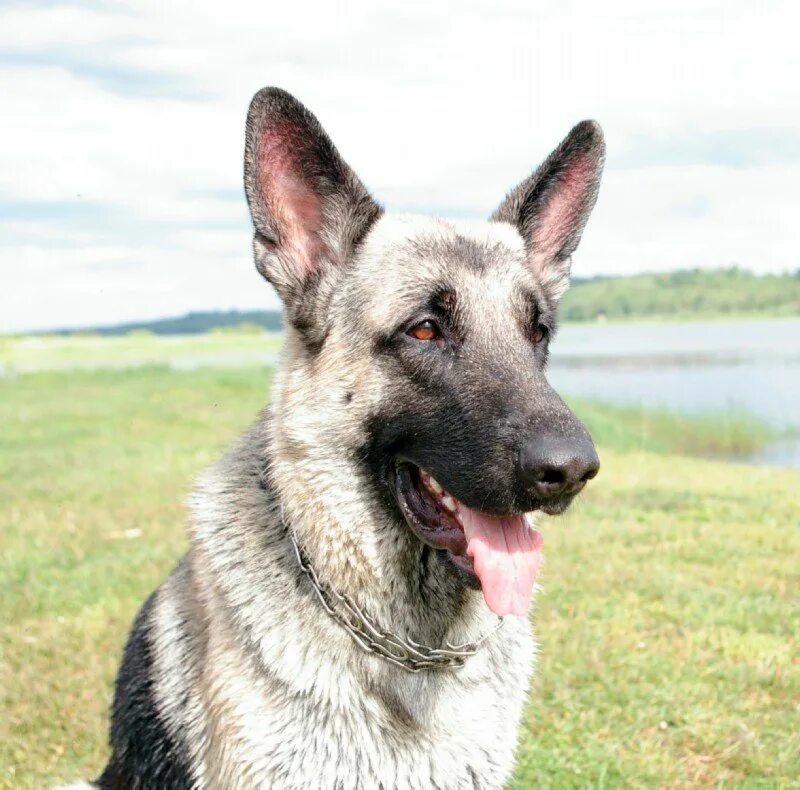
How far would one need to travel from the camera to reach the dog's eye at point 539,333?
11.9 feet

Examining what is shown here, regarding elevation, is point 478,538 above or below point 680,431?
above

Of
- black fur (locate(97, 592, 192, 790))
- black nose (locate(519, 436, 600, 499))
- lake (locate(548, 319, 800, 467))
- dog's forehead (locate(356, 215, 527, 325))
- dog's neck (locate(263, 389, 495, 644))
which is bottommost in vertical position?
lake (locate(548, 319, 800, 467))

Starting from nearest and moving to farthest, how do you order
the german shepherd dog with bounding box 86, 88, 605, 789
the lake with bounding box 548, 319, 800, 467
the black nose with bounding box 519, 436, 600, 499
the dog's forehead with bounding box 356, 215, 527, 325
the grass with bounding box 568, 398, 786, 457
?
the black nose with bounding box 519, 436, 600, 499
the german shepherd dog with bounding box 86, 88, 605, 789
the dog's forehead with bounding box 356, 215, 527, 325
the grass with bounding box 568, 398, 786, 457
the lake with bounding box 548, 319, 800, 467

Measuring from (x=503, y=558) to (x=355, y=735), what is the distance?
825 millimetres

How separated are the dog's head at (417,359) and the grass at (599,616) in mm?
955

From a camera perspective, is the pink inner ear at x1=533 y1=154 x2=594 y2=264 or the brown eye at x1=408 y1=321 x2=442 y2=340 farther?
the pink inner ear at x1=533 y1=154 x2=594 y2=264

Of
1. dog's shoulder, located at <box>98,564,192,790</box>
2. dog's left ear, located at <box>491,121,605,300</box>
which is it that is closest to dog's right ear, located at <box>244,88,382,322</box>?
dog's left ear, located at <box>491,121,605,300</box>

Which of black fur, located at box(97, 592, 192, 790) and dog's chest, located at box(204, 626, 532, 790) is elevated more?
dog's chest, located at box(204, 626, 532, 790)

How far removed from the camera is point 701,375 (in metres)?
31.5

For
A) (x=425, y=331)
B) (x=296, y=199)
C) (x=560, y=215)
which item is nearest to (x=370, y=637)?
(x=425, y=331)

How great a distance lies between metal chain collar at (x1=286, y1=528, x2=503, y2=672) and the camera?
3320 millimetres

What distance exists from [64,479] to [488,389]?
1156 centimetres

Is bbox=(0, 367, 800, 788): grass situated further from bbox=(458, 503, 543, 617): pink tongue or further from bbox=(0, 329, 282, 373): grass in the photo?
bbox=(0, 329, 282, 373): grass

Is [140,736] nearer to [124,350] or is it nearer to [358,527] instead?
[358,527]
